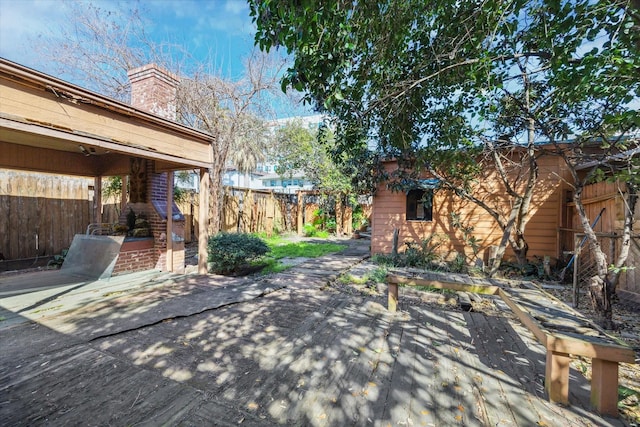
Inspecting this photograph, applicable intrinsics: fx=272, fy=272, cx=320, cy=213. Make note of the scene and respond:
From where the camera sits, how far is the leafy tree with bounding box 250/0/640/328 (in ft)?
8.09

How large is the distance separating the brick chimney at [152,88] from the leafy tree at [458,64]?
3786mm

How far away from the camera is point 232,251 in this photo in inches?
234

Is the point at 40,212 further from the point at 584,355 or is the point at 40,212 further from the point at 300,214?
the point at 584,355

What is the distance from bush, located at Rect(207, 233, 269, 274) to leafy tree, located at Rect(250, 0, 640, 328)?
3.18 meters

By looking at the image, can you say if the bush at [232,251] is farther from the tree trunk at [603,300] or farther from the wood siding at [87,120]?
the tree trunk at [603,300]

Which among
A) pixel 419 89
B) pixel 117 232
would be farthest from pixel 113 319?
pixel 419 89

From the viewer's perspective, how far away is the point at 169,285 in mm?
4695

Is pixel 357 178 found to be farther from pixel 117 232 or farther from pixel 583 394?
pixel 583 394

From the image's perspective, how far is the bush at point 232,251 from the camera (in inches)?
234

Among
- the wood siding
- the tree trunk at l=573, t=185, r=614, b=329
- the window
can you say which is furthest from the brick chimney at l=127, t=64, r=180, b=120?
the tree trunk at l=573, t=185, r=614, b=329

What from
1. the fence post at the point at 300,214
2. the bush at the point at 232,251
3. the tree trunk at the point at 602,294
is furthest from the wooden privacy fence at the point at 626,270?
the fence post at the point at 300,214

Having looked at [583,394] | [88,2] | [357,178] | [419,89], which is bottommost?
[583,394]

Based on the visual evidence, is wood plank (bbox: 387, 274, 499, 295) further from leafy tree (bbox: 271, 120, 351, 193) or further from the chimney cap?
leafy tree (bbox: 271, 120, 351, 193)

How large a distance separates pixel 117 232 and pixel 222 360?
463 centimetres
